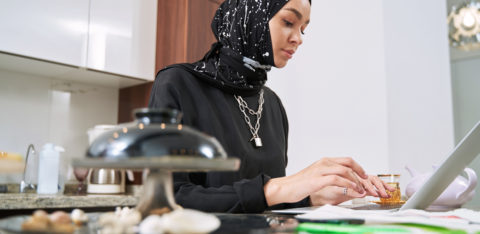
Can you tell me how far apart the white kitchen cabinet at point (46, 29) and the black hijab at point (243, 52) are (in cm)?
124

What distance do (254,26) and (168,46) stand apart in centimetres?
143

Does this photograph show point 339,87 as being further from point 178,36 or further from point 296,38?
point 296,38

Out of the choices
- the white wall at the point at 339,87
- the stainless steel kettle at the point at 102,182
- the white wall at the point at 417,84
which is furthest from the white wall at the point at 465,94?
the stainless steel kettle at the point at 102,182

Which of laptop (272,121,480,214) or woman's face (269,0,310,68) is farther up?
woman's face (269,0,310,68)

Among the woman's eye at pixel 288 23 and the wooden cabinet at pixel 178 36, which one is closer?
the woman's eye at pixel 288 23

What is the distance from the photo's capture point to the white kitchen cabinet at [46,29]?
2.13 meters

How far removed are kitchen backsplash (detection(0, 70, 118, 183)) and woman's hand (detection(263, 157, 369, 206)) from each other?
1.66 meters

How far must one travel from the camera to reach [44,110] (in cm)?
253

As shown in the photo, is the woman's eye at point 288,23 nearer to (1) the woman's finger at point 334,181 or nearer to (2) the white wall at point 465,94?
(1) the woman's finger at point 334,181

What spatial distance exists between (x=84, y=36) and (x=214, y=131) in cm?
152

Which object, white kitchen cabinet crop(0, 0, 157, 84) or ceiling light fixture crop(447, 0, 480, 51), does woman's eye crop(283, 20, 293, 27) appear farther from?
ceiling light fixture crop(447, 0, 480, 51)

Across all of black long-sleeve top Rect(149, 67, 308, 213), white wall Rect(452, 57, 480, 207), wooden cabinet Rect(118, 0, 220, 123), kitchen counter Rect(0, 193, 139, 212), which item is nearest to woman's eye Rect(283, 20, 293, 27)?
black long-sleeve top Rect(149, 67, 308, 213)

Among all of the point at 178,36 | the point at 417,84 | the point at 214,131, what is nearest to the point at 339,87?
the point at 417,84

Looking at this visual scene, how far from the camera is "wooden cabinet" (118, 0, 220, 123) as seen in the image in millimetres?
2684
